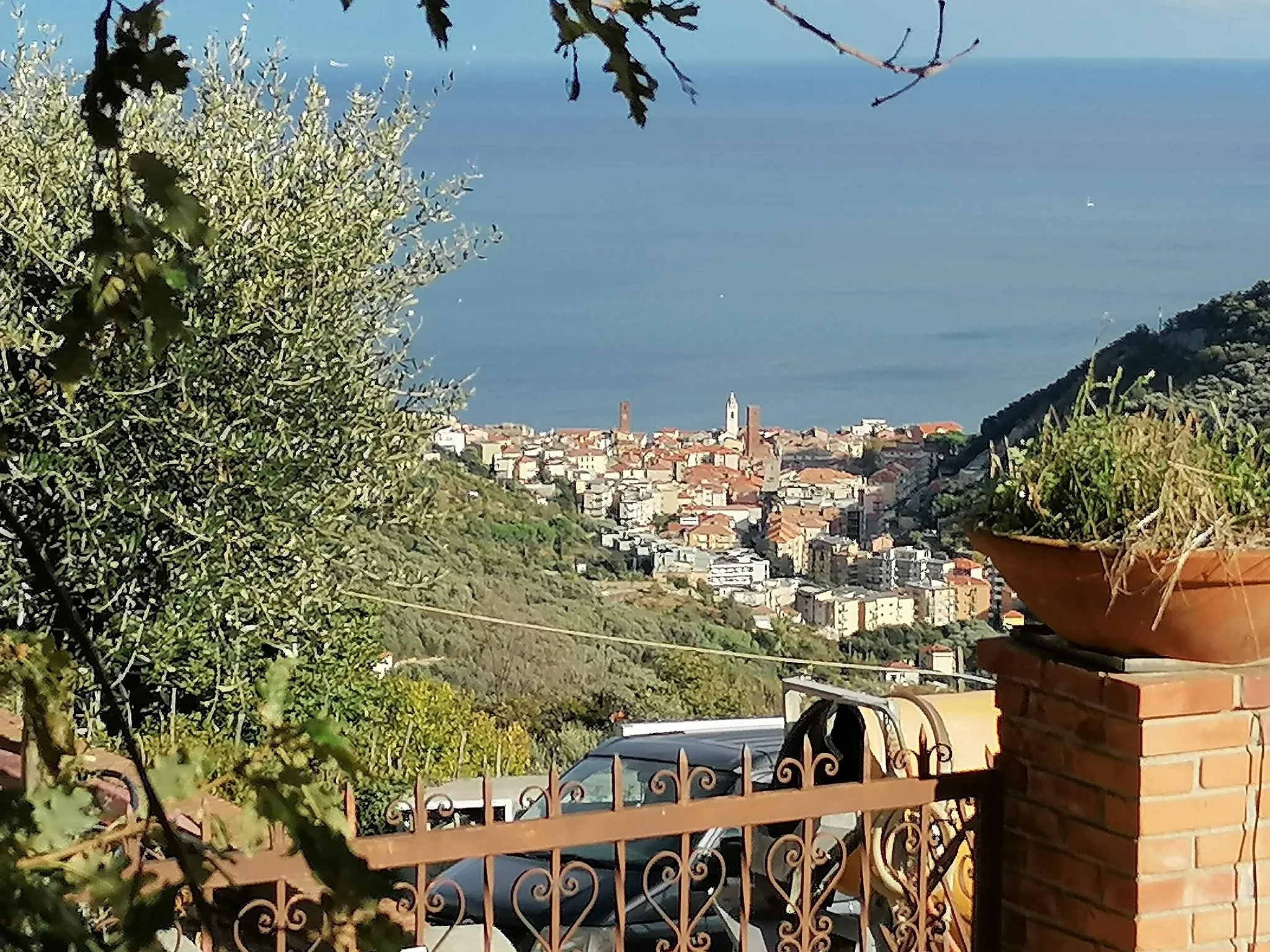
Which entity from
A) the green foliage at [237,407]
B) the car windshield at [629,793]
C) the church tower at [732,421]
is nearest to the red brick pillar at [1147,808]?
the car windshield at [629,793]

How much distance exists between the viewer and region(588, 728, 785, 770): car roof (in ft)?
16.1

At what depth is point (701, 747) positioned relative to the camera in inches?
202

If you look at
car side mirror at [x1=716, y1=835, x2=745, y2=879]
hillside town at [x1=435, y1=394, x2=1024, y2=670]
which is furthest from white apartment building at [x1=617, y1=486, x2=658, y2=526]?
car side mirror at [x1=716, y1=835, x2=745, y2=879]

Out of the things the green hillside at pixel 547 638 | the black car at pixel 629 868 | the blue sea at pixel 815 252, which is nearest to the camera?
the black car at pixel 629 868

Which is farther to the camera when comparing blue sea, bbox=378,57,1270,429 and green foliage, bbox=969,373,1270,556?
blue sea, bbox=378,57,1270,429

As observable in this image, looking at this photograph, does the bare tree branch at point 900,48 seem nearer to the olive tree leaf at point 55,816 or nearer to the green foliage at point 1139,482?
the olive tree leaf at point 55,816

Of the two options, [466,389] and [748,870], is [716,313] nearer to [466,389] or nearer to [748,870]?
[466,389]

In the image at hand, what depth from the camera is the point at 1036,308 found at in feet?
160

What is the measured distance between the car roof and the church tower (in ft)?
77.9

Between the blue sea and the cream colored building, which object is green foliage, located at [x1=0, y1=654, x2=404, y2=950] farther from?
the cream colored building

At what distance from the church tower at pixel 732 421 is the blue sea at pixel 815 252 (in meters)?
3.59

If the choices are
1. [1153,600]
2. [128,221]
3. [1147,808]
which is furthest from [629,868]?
[128,221]

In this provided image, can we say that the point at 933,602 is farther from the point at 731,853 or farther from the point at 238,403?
the point at 731,853

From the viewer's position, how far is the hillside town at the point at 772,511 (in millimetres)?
14742
